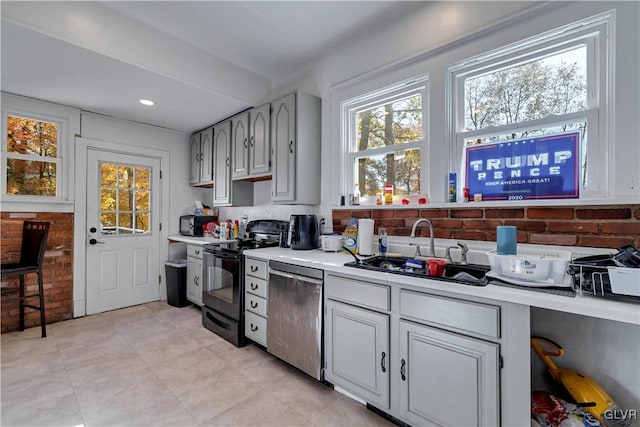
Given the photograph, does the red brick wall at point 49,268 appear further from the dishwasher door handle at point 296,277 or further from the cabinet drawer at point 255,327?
the dishwasher door handle at point 296,277

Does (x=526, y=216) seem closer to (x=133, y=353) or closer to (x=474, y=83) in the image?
(x=474, y=83)

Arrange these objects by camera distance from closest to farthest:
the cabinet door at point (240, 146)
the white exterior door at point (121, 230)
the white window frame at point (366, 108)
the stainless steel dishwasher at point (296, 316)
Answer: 1. the stainless steel dishwasher at point (296, 316)
2. the white window frame at point (366, 108)
3. the cabinet door at point (240, 146)
4. the white exterior door at point (121, 230)

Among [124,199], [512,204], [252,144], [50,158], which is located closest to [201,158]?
[124,199]

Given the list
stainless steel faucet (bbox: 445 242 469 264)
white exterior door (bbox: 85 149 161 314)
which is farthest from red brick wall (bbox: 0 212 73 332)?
stainless steel faucet (bbox: 445 242 469 264)

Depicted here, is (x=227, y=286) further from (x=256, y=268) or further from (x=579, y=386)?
(x=579, y=386)

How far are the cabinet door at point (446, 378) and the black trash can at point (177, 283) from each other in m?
3.06

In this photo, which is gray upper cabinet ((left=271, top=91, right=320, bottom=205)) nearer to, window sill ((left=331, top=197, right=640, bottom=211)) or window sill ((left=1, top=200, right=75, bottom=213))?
window sill ((left=331, top=197, right=640, bottom=211))

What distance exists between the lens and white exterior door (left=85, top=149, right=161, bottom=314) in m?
3.37

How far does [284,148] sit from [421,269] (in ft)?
5.75

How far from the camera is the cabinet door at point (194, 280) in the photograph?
3.44 metres

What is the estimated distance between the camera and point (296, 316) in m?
2.07

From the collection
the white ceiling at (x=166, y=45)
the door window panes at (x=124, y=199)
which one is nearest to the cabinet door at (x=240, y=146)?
the white ceiling at (x=166, y=45)

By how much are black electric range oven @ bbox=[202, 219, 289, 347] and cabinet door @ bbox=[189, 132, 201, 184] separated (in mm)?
1592

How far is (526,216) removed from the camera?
1.69 metres
